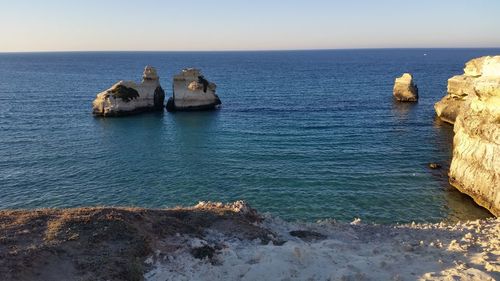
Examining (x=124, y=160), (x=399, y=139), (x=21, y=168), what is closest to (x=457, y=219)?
(x=399, y=139)

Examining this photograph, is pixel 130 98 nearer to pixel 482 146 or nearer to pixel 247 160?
pixel 247 160

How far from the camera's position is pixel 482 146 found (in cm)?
3400

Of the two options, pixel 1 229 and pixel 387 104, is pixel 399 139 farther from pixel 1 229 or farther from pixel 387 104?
pixel 1 229

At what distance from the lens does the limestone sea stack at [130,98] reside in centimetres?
7019

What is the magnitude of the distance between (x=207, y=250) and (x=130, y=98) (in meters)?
58.4

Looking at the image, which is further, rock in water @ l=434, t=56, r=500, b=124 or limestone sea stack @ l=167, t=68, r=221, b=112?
limestone sea stack @ l=167, t=68, r=221, b=112

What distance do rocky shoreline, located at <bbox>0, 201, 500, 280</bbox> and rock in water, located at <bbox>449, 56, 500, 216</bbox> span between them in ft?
39.7

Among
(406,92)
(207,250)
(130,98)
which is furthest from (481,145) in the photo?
(130,98)

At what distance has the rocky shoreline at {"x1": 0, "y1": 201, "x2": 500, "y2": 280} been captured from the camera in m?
15.4

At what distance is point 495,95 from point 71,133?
49937 millimetres

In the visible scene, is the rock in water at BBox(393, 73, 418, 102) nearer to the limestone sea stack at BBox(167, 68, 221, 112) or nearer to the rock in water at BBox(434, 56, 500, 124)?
the rock in water at BBox(434, 56, 500, 124)

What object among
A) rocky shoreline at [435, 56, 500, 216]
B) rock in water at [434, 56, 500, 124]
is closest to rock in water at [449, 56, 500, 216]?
rocky shoreline at [435, 56, 500, 216]

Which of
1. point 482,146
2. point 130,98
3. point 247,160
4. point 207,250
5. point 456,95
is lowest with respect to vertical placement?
point 247,160

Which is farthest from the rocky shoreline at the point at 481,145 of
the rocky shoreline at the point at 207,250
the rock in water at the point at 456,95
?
the rock in water at the point at 456,95
